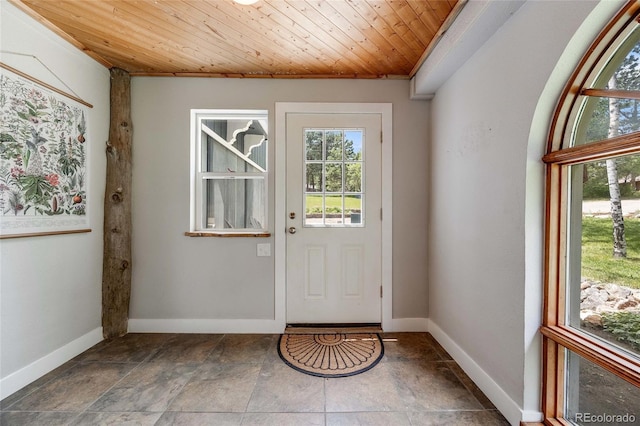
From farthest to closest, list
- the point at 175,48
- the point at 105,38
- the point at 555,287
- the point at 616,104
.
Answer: the point at 175,48 < the point at 105,38 < the point at 555,287 < the point at 616,104

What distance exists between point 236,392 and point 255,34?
238 cm

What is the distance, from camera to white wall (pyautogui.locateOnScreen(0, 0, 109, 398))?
60.9 inches

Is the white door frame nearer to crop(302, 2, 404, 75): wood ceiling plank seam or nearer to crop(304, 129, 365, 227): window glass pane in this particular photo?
crop(304, 129, 365, 227): window glass pane

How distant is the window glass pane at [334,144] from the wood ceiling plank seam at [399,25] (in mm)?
868

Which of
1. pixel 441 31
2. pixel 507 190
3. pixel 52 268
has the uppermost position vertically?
pixel 441 31

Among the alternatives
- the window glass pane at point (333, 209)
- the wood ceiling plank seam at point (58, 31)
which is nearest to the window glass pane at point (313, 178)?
the window glass pane at point (333, 209)

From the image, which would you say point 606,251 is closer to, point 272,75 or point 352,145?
point 352,145

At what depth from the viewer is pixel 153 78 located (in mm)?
2316

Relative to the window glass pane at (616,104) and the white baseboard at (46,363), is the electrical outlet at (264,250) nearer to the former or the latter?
the white baseboard at (46,363)

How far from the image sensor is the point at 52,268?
1779 millimetres

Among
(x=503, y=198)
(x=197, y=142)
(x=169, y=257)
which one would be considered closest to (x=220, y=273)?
(x=169, y=257)

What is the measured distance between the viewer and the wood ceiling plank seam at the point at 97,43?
172 centimetres

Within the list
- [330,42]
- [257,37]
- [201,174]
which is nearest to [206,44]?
[257,37]

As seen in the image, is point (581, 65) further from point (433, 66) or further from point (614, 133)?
point (433, 66)
